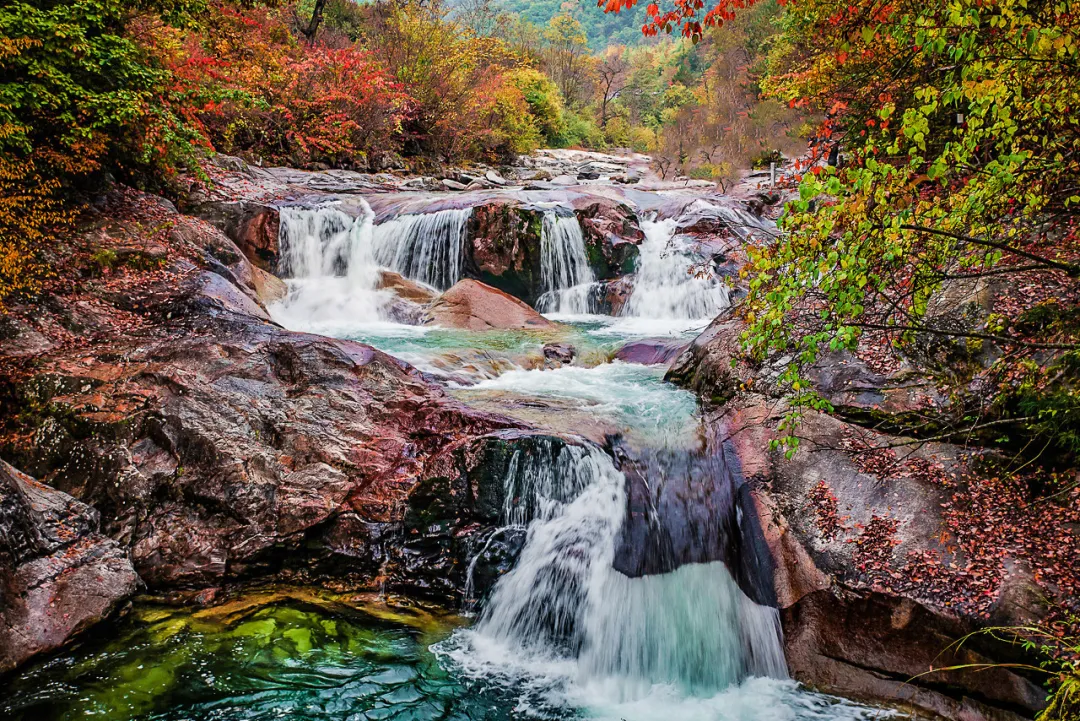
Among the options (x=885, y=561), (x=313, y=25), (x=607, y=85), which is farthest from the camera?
(x=607, y=85)

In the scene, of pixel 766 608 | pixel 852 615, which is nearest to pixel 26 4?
pixel 766 608

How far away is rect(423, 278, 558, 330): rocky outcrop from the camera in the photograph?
1020 centimetres

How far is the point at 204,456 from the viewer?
15.4ft

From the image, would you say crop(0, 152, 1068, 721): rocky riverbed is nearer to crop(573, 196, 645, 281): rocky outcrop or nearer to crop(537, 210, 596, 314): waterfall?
crop(537, 210, 596, 314): waterfall

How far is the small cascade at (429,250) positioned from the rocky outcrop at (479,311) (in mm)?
1681

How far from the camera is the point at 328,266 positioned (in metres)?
12.2

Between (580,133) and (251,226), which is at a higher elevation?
(580,133)

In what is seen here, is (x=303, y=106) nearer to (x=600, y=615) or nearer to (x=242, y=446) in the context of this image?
(x=242, y=446)

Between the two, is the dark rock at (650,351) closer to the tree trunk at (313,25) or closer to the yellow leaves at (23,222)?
the yellow leaves at (23,222)

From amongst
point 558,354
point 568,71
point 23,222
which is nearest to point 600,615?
point 558,354

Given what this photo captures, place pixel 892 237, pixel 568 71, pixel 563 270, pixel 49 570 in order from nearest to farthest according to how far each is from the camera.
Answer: pixel 892 237 < pixel 49 570 < pixel 563 270 < pixel 568 71

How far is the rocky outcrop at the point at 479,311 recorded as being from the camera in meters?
10.2

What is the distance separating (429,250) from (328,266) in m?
2.07

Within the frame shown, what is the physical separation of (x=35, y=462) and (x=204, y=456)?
1151 millimetres
